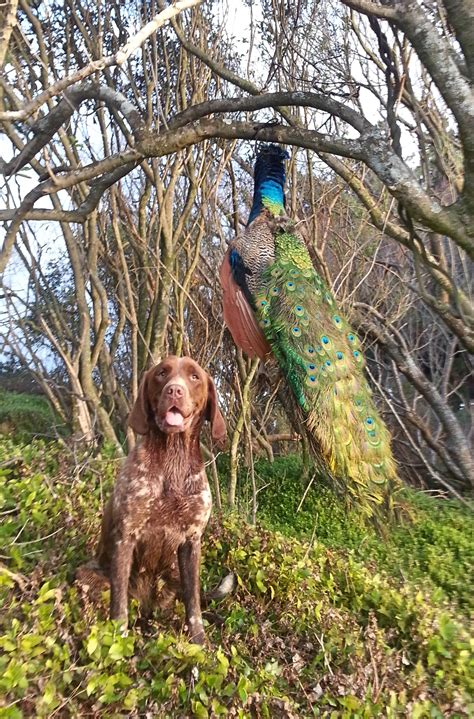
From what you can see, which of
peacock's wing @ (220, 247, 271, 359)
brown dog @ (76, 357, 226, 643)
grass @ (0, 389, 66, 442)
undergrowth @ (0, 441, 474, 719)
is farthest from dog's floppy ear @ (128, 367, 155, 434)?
grass @ (0, 389, 66, 442)

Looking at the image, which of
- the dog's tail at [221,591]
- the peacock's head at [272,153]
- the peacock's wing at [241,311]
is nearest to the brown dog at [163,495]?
the dog's tail at [221,591]

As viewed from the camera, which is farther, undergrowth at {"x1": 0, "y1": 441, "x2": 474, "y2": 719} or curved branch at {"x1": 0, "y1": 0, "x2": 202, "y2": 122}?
curved branch at {"x1": 0, "y1": 0, "x2": 202, "y2": 122}

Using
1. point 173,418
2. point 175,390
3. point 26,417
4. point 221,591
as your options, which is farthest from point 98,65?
point 26,417

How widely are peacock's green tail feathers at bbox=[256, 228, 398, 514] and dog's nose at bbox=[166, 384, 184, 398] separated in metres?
1.63

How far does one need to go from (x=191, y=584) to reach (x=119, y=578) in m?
0.38

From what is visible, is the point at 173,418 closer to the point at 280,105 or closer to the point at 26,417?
the point at 280,105

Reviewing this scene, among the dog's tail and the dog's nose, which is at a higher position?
the dog's nose

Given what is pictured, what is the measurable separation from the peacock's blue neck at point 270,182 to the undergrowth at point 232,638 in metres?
2.49

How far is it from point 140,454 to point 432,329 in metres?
6.97

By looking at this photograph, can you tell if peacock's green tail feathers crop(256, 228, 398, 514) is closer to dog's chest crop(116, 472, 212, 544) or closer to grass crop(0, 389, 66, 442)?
dog's chest crop(116, 472, 212, 544)

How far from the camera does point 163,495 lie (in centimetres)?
269

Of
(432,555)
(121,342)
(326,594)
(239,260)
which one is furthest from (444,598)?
(121,342)

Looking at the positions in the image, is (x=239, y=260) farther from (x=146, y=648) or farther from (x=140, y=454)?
Result: (x=146, y=648)

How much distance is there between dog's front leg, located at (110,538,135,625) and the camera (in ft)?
8.65
